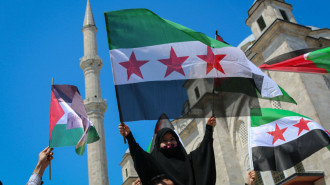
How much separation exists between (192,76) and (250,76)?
1046 millimetres

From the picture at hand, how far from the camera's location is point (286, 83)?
1409cm

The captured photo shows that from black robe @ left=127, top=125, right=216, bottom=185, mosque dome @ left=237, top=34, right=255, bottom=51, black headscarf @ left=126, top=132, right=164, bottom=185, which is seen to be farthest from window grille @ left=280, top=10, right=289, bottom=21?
black headscarf @ left=126, top=132, right=164, bottom=185

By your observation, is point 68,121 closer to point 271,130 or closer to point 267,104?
point 271,130

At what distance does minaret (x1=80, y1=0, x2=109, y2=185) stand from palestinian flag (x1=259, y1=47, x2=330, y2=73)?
15735 mm

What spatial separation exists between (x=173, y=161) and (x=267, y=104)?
40.9 feet

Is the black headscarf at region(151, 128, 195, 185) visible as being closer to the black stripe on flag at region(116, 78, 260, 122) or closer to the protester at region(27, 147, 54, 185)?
the black stripe on flag at region(116, 78, 260, 122)

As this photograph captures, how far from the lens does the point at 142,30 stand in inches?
189

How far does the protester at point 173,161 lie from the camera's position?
10.8 feet

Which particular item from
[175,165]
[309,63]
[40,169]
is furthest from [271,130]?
[40,169]

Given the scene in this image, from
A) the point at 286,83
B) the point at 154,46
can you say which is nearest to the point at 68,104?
the point at 154,46

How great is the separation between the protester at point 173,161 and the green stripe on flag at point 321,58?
13.8 ft

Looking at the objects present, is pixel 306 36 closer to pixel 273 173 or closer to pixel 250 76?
pixel 273 173

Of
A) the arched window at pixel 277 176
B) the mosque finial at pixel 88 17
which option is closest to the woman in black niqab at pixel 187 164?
the arched window at pixel 277 176

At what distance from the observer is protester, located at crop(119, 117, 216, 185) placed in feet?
10.8
